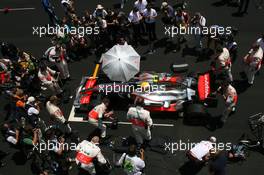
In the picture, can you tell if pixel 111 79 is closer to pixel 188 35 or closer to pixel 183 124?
pixel 183 124

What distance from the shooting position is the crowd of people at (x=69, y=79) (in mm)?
13742

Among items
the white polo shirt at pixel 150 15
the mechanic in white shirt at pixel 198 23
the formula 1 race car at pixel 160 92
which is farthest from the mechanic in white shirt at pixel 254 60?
the white polo shirt at pixel 150 15

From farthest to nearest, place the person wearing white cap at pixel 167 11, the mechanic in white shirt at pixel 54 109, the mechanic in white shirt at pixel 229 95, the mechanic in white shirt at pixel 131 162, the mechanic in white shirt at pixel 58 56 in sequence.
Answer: the person wearing white cap at pixel 167 11 < the mechanic in white shirt at pixel 58 56 < the mechanic in white shirt at pixel 54 109 < the mechanic in white shirt at pixel 229 95 < the mechanic in white shirt at pixel 131 162

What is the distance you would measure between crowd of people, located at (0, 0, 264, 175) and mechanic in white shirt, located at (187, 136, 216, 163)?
0.04 metres

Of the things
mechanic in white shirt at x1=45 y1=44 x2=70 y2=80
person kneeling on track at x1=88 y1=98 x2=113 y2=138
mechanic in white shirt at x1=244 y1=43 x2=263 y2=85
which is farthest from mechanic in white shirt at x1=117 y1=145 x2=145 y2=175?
mechanic in white shirt at x1=244 y1=43 x2=263 y2=85

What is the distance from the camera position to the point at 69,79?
18.1 metres

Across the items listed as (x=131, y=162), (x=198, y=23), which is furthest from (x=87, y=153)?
(x=198, y=23)

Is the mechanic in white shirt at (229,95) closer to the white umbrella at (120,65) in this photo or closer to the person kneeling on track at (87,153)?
the white umbrella at (120,65)

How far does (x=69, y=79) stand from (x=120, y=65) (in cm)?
347

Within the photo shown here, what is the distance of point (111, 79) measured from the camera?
15.9 m

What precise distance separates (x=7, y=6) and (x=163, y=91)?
41.0ft

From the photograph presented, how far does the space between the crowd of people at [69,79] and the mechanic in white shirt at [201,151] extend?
0.04 meters

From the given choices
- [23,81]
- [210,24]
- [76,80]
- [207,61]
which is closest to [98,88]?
[76,80]

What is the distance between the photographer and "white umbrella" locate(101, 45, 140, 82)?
51.8 ft
